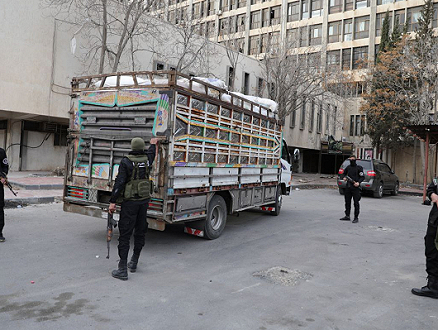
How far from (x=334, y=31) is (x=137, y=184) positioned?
4208 cm

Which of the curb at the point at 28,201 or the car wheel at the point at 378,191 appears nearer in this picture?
the curb at the point at 28,201

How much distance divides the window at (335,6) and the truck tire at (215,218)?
4040 centimetres

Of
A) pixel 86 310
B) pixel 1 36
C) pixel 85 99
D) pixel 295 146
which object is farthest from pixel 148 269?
pixel 295 146

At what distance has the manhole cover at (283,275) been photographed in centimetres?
509

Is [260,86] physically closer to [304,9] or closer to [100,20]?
[100,20]

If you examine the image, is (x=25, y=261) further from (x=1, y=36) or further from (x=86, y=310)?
(x=1, y=36)

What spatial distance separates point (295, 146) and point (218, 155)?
27.5m

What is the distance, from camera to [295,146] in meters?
33.9

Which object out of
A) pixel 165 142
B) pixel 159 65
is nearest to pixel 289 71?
pixel 159 65

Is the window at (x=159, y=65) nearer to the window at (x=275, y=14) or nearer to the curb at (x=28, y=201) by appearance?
the curb at (x=28, y=201)

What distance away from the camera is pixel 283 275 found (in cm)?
537

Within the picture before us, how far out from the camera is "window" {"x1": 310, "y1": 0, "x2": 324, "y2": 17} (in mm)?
42938

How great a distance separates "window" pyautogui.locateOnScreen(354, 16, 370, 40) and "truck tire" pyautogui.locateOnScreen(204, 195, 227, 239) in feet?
126

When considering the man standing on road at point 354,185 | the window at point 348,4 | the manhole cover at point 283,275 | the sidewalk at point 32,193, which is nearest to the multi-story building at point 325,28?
the window at point 348,4
